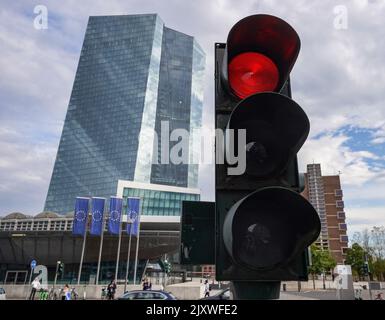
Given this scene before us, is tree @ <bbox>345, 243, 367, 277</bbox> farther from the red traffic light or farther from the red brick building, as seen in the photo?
the red traffic light

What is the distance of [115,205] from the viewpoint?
3603 centimetres

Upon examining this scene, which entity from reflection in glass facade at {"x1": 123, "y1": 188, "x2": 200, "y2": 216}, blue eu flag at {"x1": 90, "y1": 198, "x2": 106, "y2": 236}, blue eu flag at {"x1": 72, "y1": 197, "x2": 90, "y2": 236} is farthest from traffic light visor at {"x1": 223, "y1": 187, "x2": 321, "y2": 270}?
reflection in glass facade at {"x1": 123, "y1": 188, "x2": 200, "y2": 216}

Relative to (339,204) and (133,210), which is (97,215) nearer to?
(133,210)

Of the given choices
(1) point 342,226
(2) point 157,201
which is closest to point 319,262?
(2) point 157,201

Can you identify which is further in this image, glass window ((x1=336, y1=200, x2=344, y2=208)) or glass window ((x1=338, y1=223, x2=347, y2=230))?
glass window ((x1=336, y1=200, x2=344, y2=208))

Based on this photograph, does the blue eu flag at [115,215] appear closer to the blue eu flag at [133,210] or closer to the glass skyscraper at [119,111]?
the blue eu flag at [133,210]

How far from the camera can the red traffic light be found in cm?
232

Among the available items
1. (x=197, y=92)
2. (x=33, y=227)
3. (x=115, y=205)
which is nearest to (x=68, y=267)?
(x=33, y=227)

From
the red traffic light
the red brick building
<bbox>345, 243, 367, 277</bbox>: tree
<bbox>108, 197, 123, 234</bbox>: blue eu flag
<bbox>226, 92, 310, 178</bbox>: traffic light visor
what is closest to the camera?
<bbox>226, 92, 310, 178</bbox>: traffic light visor

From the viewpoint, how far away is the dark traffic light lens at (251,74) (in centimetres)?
238

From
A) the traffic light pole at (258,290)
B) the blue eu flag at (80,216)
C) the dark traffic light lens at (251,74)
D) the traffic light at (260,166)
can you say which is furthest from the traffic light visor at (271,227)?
the blue eu flag at (80,216)

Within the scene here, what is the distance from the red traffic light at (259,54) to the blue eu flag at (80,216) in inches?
1382
